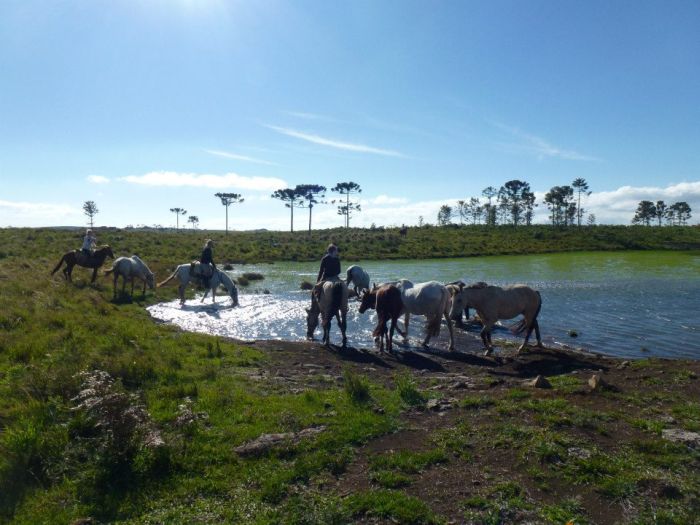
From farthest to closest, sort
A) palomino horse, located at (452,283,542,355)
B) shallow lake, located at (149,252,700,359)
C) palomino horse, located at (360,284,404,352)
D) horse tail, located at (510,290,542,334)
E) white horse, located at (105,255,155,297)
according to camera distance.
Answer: white horse, located at (105,255,155,297)
shallow lake, located at (149,252,700,359)
horse tail, located at (510,290,542,334)
palomino horse, located at (452,283,542,355)
palomino horse, located at (360,284,404,352)

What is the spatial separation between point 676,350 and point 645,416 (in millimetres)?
8498

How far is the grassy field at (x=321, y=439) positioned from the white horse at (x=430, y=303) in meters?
2.87

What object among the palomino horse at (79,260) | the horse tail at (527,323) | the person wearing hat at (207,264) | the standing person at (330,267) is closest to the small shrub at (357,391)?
the standing person at (330,267)

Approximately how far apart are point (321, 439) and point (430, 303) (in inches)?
334

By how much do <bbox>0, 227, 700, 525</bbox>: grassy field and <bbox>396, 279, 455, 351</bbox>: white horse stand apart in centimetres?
287

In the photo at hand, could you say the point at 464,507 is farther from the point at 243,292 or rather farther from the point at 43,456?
the point at 243,292

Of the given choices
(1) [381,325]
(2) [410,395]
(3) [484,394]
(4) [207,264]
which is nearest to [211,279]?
(4) [207,264]

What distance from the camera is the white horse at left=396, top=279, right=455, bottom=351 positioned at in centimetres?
1489

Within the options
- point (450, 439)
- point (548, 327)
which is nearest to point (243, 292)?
point (548, 327)

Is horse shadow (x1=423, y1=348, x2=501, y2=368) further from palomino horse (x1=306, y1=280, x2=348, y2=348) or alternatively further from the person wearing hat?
the person wearing hat

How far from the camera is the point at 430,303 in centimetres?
1491

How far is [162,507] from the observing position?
549 cm

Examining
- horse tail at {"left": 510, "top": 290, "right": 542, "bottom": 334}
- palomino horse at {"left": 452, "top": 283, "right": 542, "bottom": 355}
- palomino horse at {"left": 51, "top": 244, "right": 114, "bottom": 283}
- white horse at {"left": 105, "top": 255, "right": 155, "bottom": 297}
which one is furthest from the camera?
palomino horse at {"left": 51, "top": 244, "right": 114, "bottom": 283}

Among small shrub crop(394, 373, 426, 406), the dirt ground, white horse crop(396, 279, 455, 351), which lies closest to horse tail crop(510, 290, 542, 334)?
the dirt ground
